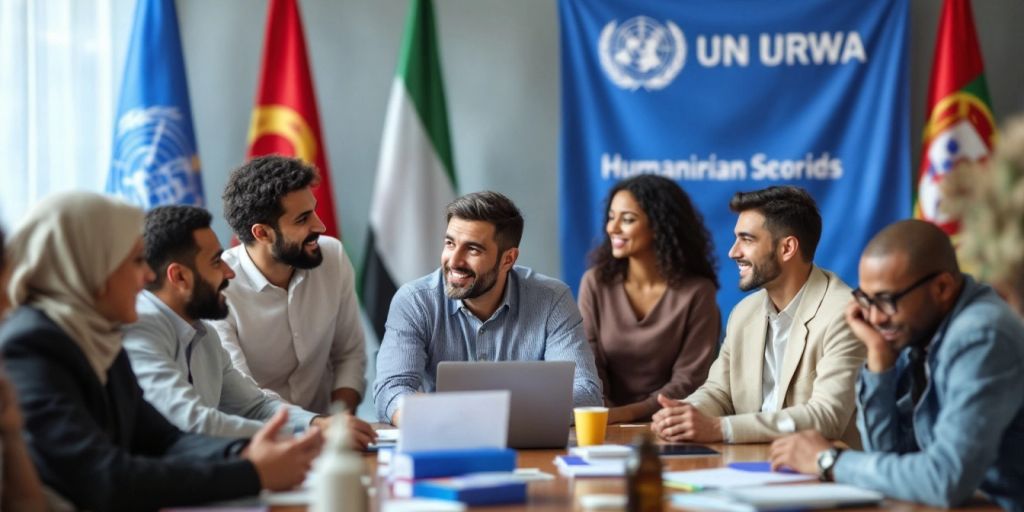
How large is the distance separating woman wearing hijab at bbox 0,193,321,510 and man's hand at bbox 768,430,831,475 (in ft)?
3.18

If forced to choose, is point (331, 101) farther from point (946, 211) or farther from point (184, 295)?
point (946, 211)

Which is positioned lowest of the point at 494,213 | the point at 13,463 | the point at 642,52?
the point at 13,463

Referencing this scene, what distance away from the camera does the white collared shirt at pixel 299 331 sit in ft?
12.1

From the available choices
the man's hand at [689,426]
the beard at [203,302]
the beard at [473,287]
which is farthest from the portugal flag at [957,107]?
the beard at [203,302]

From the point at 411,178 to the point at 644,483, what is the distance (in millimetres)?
3285

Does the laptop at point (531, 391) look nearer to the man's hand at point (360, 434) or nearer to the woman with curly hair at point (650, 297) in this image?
the man's hand at point (360, 434)

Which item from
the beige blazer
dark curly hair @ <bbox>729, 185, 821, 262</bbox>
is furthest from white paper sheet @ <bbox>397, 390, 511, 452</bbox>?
dark curly hair @ <bbox>729, 185, 821, 262</bbox>

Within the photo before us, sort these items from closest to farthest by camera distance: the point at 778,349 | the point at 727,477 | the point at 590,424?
the point at 727,477 < the point at 590,424 < the point at 778,349

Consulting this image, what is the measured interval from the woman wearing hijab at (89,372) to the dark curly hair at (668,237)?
236 centimetres

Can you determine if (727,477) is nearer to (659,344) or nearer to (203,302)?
(203,302)

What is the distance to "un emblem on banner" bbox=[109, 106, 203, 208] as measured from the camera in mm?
4551

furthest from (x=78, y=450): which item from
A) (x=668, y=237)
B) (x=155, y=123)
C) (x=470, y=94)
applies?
(x=470, y=94)

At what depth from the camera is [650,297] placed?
14.0ft

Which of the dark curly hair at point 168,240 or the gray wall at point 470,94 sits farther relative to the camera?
the gray wall at point 470,94
